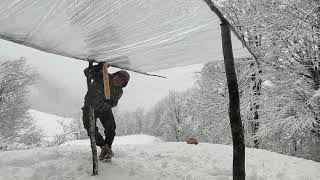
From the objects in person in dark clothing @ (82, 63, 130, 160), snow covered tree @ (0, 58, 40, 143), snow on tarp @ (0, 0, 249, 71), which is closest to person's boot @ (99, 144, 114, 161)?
person in dark clothing @ (82, 63, 130, 160)

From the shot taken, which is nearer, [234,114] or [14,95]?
[234,114]

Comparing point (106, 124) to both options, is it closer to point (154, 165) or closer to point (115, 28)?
point (154, 165)

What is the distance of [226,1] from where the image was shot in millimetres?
14375

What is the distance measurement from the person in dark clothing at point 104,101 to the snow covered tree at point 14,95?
17.7 metres

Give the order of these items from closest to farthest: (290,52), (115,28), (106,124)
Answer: (115,28) < (106,124) < (290,52)

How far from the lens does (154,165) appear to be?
6695 mm

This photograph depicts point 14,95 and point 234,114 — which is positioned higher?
point 14,95

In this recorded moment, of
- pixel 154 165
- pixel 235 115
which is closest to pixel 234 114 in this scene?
pixel 235 115

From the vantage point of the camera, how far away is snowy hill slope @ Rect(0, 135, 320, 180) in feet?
18.3

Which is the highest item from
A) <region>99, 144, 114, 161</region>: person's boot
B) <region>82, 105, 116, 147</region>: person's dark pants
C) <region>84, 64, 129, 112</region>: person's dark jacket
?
<region>84, 64, 129, 112</region>: person's dark jacket

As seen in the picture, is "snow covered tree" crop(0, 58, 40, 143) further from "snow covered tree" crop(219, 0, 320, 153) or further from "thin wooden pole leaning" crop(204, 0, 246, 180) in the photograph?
"thin wooden pole leaning" crop(204, 0, 246, 180)

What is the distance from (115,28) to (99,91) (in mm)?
1494

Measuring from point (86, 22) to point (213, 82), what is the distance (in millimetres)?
13985

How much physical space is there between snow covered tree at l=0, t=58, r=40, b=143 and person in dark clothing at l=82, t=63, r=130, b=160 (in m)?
17.7
